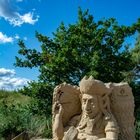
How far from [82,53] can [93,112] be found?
848 centimetres

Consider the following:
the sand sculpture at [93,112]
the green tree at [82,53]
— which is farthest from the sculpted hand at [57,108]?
the green tree at [82,53]

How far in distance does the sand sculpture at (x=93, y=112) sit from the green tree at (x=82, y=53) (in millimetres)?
6813

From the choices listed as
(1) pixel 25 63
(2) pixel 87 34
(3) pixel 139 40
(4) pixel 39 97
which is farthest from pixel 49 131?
(3) pixel 139 40

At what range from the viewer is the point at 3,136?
16234mm

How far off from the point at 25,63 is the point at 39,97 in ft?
6.09

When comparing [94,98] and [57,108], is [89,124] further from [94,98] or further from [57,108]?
[57,108]

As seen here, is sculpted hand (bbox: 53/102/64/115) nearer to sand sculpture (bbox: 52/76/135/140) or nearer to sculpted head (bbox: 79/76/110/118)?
sand sculpture (bbox: 52/76/135/140)

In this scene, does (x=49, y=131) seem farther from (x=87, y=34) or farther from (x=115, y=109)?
(x=115, y=109)

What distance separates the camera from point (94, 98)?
7.32 m

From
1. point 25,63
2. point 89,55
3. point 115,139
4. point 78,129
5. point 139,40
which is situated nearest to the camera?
point 115,139

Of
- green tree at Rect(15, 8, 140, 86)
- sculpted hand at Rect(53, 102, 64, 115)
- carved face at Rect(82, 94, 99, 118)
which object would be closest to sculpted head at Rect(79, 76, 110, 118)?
carved face at Rect(82, 94, 99, 118)

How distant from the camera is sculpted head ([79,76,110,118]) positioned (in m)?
7.32

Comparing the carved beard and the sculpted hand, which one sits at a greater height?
the sculpted hand

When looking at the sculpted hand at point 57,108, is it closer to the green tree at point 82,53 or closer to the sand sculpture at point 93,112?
the sand sculpture at point 93,112
